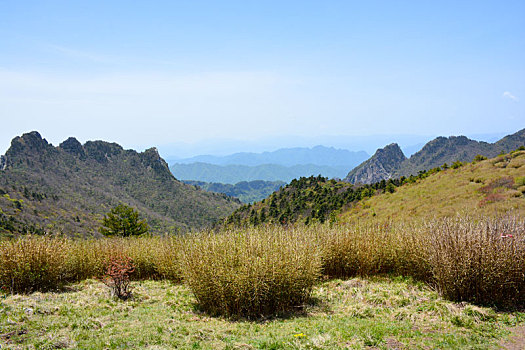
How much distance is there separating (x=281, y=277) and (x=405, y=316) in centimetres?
260

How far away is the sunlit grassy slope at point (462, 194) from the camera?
17.8 metres

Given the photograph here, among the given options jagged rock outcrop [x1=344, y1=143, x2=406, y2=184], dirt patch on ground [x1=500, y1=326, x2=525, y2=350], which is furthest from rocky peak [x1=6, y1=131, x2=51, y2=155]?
jagged rock outcrop [x1=344, y1=143, x2=406, y2=184]

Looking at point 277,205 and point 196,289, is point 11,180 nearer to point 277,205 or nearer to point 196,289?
point 277,205

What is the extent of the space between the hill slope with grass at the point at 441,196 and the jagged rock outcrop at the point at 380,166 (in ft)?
408

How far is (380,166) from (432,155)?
98.5 feet

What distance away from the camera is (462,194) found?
2123 centimetres

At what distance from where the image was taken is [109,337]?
538 centimetres

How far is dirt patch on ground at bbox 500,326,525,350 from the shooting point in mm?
4779

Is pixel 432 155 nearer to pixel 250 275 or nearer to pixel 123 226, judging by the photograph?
pixel 123 226

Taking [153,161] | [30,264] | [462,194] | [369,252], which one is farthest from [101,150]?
→ [369,252]

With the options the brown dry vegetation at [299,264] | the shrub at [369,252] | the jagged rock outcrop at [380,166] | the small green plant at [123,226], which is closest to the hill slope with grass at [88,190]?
the small green plant at [123,226]

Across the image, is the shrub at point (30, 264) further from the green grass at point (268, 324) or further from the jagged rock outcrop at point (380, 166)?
the jagged rock outcrop at point (380, 166)

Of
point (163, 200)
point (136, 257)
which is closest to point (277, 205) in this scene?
point (136, 257)

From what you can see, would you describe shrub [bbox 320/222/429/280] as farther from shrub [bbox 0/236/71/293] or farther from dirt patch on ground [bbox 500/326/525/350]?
shrub [bbox 0/236/71/293]
